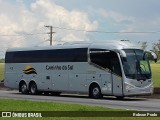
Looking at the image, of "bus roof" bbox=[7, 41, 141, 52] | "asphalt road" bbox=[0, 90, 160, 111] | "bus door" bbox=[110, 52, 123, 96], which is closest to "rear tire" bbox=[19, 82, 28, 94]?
"bus roof" bbox=[7, 41, 141, 52]

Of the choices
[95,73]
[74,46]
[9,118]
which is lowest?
[9,118]

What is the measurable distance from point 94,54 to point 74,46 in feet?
8.05

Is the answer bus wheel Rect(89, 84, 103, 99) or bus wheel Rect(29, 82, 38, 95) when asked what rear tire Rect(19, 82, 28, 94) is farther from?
bus wheel Rect(89, 84, 103, 99)

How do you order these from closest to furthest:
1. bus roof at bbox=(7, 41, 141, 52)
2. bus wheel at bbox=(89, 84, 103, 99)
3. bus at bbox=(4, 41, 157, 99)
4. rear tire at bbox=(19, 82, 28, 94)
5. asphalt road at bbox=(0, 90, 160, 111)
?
asphalt road at bbox=(0, 90, 160, 111) → bus at bbox=(4, 41, 157, 99) → bus roof at bbox=(7, 41, 141, 52) → bus wheel at bbox=(89, 84, 103, 99) → rear tire at bbox=(19, 82, 28, 94)

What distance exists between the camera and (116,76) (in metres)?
26.9

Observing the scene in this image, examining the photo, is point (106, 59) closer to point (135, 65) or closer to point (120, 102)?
point (135, 65)

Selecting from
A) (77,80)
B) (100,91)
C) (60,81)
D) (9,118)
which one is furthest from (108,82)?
(9,118)

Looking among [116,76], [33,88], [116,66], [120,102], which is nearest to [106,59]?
[116,66]

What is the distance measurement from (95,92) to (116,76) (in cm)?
225

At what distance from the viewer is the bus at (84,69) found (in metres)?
26.7

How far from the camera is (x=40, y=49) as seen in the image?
33.6 meters

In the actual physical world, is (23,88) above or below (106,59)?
below

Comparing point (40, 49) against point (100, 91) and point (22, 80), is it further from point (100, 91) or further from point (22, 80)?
point (100, 91)

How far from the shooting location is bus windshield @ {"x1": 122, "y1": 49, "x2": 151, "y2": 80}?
2653 cm
